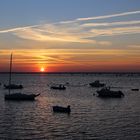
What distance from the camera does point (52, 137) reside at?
4872 centimetres

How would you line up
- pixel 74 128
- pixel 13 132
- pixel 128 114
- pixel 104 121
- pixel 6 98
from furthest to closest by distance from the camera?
pixel 6 98 → pixel 128 114 → pixel 104 121 → pixel 74 128 → pixel 13 132

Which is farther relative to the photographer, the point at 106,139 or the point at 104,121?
the point at 104,121

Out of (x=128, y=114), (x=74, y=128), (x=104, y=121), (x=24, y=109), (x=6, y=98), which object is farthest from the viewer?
(x=6, y=98)

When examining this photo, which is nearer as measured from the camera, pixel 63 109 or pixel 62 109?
pixel 63 109

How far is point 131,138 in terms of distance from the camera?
4806 cm

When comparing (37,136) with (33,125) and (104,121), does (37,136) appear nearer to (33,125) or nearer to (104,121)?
(33,125)

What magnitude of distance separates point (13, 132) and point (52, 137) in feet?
20.7

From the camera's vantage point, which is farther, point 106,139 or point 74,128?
point 74,128

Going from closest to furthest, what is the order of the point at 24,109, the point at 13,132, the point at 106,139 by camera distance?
the point at 106,139 < the point at 13,132 < the point at 24,109

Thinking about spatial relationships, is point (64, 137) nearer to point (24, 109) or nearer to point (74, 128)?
point (74, 128)

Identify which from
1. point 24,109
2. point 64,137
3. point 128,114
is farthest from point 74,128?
point 24,109

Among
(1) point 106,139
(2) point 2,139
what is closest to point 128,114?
(1) point 106,139

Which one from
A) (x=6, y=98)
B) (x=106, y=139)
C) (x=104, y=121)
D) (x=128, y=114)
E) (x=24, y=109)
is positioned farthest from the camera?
(x=6, y=98)

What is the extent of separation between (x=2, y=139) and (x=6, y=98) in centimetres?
5333
